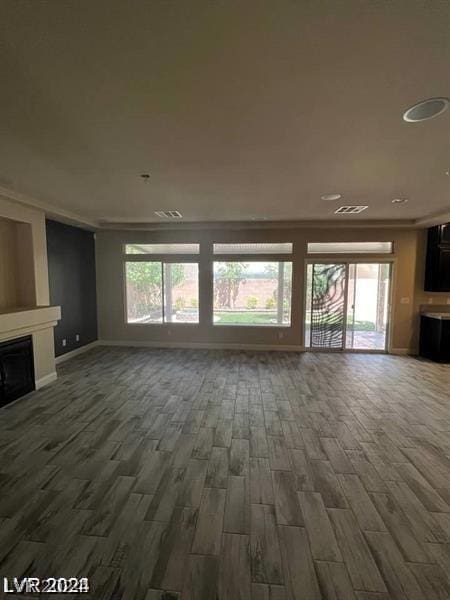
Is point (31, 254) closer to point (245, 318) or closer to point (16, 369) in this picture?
point (16, 369)

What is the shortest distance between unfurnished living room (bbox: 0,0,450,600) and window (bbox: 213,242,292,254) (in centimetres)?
80

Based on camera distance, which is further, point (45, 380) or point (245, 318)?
point (245, 318)

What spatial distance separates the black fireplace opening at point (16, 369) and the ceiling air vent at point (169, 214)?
2990 millimetres

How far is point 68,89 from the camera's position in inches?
67.8

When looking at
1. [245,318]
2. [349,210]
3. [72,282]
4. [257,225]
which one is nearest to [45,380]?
[72,282]

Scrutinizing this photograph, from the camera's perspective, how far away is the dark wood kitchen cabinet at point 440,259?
5.67 metres

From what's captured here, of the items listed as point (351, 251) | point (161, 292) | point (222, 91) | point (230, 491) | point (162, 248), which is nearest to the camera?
point (222, 91)

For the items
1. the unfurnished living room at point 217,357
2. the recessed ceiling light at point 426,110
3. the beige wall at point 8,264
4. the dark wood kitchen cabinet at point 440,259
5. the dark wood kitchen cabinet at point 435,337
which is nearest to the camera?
the unfurnished living room at point 217,357

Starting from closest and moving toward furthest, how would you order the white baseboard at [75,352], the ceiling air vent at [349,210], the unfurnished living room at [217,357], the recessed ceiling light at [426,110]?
the unfurnished living room at [217,357], the recessed ceiling light at [426,110], the ceiling air vent at [349,210], the white baseboard at [75,352]

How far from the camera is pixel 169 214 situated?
5285mm

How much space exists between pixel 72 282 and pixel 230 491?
5.29m

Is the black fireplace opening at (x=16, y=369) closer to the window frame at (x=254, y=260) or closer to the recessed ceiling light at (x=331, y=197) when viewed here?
the window frame at (x=254, y=260)

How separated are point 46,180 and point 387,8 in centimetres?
365

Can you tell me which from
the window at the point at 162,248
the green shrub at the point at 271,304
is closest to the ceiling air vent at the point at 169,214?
the window at the point at 162,248
